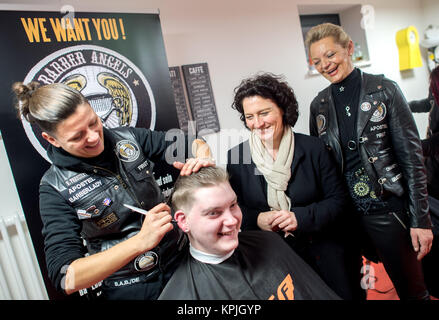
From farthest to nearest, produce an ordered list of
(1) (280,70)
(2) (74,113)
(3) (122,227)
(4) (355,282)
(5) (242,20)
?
(1) (280,70) → (5) (242,20) → (4) (355,282) → (3) (122,227) → (2) (74,113)

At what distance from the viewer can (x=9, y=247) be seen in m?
1.93

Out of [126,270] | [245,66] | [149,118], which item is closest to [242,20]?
[245,66]

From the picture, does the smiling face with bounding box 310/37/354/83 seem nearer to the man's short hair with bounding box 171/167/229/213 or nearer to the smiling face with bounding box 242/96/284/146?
the smiling face with bounding box 242/96/284/146

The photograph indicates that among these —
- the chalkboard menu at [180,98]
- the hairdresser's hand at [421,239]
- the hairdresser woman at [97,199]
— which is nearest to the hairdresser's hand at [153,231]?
the hairdresser woman at [97,199]

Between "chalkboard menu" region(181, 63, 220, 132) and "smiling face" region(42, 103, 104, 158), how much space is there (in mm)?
1607

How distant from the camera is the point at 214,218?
1.19 meters

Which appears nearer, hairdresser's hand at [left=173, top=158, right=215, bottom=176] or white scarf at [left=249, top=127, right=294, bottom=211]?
hairdresser's hand at [left=173, top=158, right=215, bottom=176]

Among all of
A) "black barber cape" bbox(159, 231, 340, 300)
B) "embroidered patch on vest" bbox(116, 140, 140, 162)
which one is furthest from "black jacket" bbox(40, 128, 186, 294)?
"black barber cape" bbox(159, 231, 340, 300)

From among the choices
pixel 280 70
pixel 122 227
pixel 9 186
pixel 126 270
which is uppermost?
pixel 280 70

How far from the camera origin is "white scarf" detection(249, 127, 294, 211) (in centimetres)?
151

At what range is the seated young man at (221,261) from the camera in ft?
3.92

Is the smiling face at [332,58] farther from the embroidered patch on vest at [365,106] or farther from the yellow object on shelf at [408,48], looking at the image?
the yellow object on shelf at [408,48]

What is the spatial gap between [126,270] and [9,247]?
1131 millimetres
